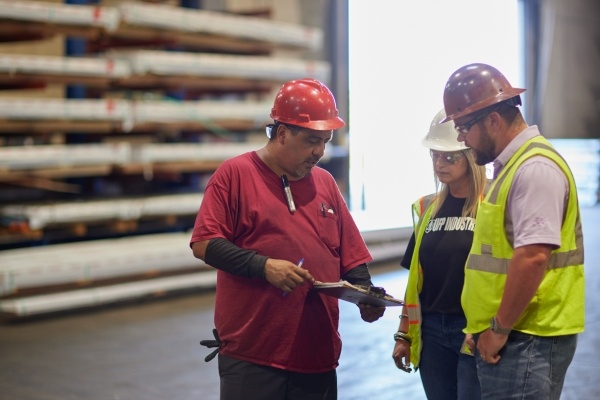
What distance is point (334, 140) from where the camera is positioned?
12953mm

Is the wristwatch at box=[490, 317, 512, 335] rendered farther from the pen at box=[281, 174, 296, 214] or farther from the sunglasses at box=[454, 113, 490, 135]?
the pen at box=[281, 174, 296, 214]

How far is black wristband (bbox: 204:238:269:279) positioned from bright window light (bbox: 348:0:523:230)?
939cm

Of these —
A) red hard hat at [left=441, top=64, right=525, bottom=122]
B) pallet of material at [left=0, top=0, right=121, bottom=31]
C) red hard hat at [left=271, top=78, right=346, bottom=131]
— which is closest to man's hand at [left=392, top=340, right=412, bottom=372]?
red hard hat at [left=271, top=78, right=346, bottom=131]

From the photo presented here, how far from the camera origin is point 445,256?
10.9 feet

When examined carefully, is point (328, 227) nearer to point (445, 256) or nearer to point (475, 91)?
point (445, 256)

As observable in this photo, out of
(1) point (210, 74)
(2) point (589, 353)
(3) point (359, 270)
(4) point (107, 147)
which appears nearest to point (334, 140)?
(1) point (210, 74)

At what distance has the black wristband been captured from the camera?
9.61ft

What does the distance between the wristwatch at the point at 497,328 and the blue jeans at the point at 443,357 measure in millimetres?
528

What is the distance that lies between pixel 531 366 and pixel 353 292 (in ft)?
2.11

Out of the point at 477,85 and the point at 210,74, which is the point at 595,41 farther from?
the point at 477,85

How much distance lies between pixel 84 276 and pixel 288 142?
18.3ft

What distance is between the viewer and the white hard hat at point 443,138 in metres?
3.38

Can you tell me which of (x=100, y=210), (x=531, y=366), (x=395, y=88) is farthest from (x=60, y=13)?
(x=395, y=88)

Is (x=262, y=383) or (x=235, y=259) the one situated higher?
(x=235, y=259)
